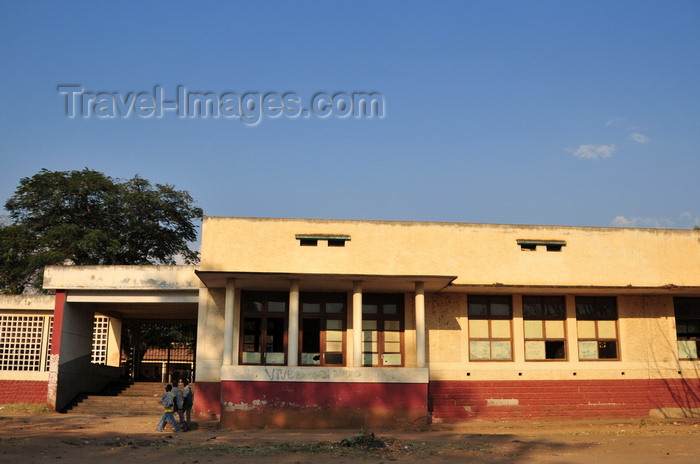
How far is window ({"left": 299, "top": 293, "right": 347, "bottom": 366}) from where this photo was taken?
60.4ft

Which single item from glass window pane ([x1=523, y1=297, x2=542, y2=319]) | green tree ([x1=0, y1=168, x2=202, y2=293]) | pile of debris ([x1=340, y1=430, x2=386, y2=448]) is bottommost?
pile of debris ([x1=340, y1=430, x2=386, y2=448])

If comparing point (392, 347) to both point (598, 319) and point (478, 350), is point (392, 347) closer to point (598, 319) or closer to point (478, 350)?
point (478, 350)

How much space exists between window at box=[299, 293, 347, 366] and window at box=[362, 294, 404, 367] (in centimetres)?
61

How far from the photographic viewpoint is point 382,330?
61.6ft

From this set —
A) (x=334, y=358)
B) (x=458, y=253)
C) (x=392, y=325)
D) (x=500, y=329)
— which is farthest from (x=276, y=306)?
(x=500, y=329)

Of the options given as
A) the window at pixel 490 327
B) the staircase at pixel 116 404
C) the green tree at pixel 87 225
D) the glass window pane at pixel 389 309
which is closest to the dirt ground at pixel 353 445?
the window at pixel 490 327

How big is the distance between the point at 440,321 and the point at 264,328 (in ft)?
15.3

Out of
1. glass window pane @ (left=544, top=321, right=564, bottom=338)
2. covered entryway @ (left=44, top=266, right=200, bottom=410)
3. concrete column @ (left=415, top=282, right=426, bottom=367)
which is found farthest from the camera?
covered entryway @ (left=44, top=266, right=200, bottom=410)

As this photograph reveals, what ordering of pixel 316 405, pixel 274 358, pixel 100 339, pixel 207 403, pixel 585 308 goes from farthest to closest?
pixel 100 339, pixel 585 308, pixel 274 358, pixel 207 403, pixel 316 405

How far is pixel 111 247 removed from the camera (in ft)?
102

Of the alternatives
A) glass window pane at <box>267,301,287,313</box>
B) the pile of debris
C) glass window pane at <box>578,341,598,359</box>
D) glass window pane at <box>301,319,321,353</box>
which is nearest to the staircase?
glass window pane at <box>267,301,287,313</box>

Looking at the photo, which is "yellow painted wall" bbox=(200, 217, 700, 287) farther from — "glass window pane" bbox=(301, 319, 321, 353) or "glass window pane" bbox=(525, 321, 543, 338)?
"glass window pane" bbox=(301, 319, 321, 353)

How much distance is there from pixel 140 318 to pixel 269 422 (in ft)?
33.2

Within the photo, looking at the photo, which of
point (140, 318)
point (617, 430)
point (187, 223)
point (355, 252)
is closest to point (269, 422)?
point (355, 252)
